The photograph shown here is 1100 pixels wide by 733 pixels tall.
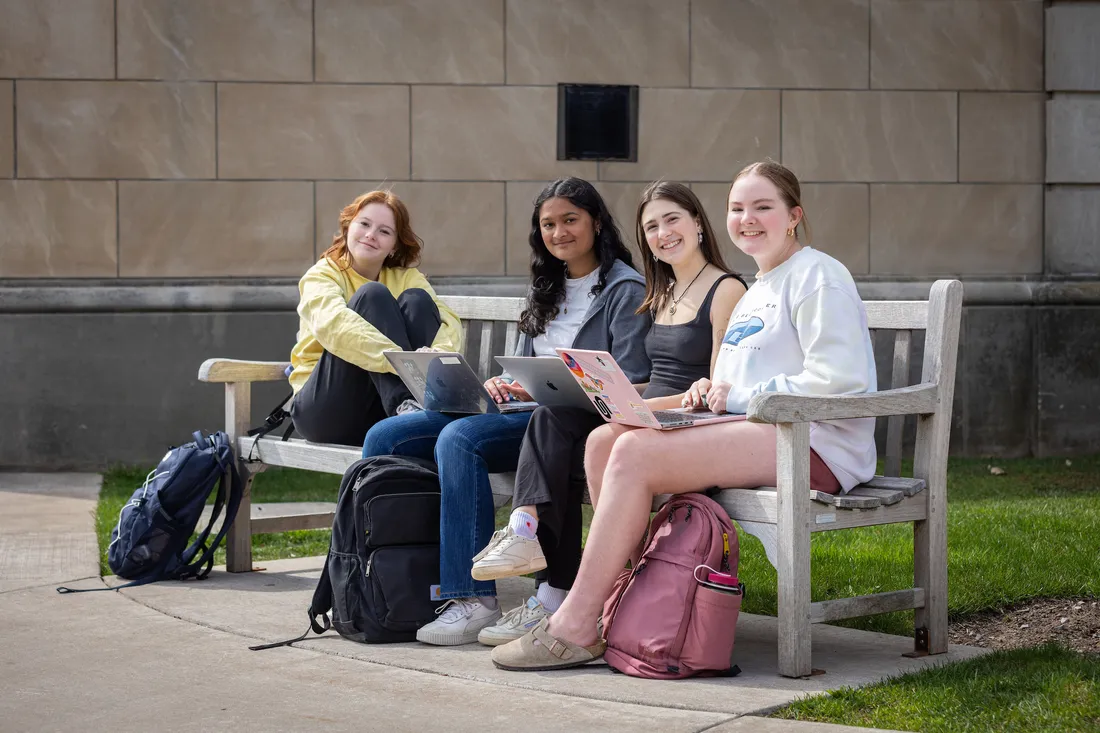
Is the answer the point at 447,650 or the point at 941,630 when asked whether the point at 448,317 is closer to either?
the point at 447,650

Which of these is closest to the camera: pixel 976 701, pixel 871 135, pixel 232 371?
pixel 976 701

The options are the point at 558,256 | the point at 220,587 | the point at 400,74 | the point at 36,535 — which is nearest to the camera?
the point at 558,256

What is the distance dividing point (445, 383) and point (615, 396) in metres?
1.08

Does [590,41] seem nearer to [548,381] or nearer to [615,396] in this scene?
[548,381]

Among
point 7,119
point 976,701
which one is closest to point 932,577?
point 976,701

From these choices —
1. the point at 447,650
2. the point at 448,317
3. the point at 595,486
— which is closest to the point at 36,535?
the point at 448,317

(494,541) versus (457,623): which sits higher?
(494,541)

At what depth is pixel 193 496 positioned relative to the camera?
222 inches

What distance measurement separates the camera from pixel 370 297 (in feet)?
17.8

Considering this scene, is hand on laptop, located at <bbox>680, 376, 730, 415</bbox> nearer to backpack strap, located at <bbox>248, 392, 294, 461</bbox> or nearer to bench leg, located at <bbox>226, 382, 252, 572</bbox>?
backpack strap, located at <bbox>248, 392, 294, 461</bbox>

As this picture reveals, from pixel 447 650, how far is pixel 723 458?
1.11 metres

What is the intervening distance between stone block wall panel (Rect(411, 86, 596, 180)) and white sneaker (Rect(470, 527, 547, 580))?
527 cm

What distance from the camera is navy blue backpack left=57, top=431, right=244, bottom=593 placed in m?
5.54

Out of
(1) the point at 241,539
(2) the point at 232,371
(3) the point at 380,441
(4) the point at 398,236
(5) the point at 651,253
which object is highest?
(4) the point at 398,236
